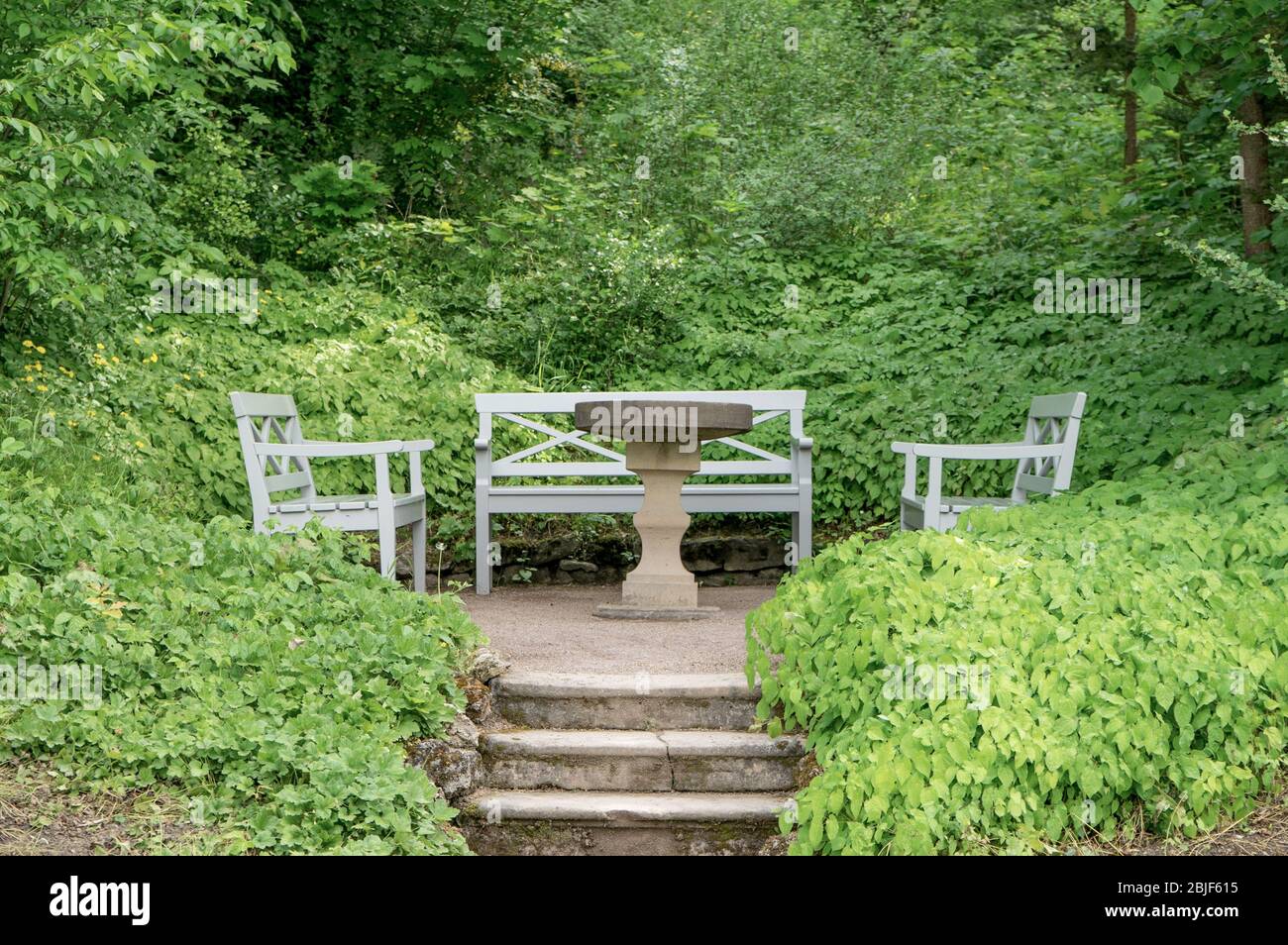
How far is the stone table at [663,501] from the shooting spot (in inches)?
245

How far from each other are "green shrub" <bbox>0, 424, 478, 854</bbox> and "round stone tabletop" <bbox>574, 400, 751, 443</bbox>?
140 centimetres

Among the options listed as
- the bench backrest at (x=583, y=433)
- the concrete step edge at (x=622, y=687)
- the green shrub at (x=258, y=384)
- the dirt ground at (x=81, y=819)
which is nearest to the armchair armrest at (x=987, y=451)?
the bench backrest at (x=583, y=433)

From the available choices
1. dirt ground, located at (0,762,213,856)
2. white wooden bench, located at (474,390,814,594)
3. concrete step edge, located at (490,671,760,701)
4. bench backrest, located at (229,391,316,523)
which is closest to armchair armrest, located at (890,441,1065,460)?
white wooden bench, located at (474,390,814,594)

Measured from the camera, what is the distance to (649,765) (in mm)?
4316

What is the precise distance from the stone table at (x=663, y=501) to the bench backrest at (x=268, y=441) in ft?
5.23

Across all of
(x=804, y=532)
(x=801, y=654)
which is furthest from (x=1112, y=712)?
(x=804, y=532)

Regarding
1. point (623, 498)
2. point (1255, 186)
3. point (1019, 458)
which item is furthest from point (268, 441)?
point (1255, 186)

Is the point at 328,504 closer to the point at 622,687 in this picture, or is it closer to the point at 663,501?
the point at 663,501

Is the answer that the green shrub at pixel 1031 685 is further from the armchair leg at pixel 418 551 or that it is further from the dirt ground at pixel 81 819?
the armchair leg at pixel 418 551

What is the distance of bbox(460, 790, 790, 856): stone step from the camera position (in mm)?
4086

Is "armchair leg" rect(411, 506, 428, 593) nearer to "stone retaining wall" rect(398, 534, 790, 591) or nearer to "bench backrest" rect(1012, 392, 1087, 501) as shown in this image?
"stone retaining wall" rect(398, 534, 790, 591)

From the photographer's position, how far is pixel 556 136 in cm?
1287

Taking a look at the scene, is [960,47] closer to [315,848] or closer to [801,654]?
[801,654]

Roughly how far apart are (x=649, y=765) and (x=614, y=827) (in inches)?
11.0
